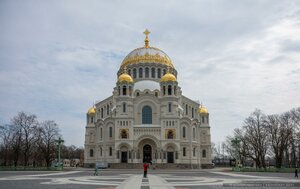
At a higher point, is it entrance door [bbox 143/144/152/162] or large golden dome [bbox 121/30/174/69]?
large golden dome [bbox 121/30/174/69]

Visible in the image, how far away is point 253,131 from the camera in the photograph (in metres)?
59.8

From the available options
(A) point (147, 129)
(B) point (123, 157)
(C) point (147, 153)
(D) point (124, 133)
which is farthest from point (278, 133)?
(B) point (123, 157)

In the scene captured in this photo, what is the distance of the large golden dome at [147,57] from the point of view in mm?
81875

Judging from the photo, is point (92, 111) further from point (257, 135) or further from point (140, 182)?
point (140, 182)

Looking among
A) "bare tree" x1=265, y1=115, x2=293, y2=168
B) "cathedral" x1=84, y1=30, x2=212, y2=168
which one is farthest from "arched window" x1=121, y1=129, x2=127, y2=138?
"bare tree" x1=265, y1=115, x2=293, y2=168

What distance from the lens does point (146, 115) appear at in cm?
7081

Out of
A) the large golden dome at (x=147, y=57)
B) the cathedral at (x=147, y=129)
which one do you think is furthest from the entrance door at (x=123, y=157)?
the large golden dome at (x=147, y=57)

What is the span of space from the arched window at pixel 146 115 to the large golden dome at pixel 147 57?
14.6m

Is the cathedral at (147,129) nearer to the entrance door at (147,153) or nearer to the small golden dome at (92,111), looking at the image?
the entrance door at (147,153)

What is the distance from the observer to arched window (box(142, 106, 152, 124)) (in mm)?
70500

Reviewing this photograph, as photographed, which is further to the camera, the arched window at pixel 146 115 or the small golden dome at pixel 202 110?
the small golden dome at pixel 202 110

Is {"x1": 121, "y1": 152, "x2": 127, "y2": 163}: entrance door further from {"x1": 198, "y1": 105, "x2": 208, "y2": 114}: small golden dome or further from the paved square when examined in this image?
the paved square

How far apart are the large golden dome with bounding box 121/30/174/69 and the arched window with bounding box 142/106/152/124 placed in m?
14.6

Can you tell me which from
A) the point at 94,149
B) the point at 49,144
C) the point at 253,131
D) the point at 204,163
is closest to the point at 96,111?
the point at 94,149
